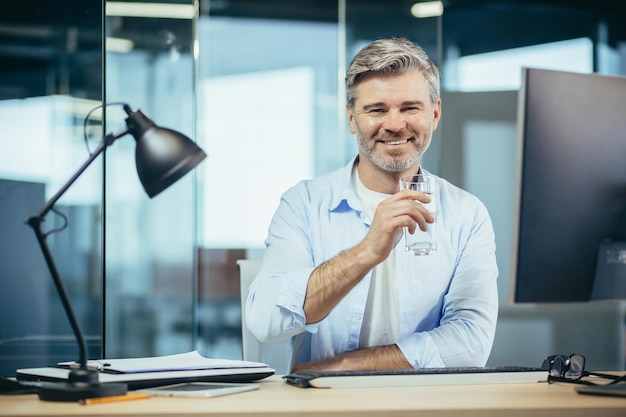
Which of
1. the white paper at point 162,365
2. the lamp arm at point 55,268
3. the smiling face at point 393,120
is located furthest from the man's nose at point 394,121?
the lamp arm at point 55,268

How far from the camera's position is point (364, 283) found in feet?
6.50

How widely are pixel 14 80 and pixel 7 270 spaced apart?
54 cm

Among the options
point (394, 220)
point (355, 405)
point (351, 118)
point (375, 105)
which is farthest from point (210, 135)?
point (355, 405)

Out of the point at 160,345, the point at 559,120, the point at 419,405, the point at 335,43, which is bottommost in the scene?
the point at 160,345

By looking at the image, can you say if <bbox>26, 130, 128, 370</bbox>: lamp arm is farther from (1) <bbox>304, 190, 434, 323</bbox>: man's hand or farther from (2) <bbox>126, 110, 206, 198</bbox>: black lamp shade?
(1) <bbox>304, 190, 434, 323</bbox>: man's hand

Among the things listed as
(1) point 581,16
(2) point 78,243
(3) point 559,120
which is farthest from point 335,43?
(3) point 559,120

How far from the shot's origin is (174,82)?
3363 mm

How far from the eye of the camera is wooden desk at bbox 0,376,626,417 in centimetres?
109

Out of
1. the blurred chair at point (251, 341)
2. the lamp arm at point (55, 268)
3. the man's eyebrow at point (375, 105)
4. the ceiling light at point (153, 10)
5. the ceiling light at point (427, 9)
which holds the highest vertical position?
the ceiling light at point (427, 9)

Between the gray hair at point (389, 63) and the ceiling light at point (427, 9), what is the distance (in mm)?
2252

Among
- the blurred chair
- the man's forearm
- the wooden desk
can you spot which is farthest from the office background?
the wooden desk

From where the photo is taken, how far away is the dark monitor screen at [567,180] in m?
1.28

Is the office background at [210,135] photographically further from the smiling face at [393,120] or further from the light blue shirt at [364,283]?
the smiling face at [393,120]

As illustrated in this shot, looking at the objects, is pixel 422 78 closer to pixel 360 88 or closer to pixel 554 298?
pixel 360 88
